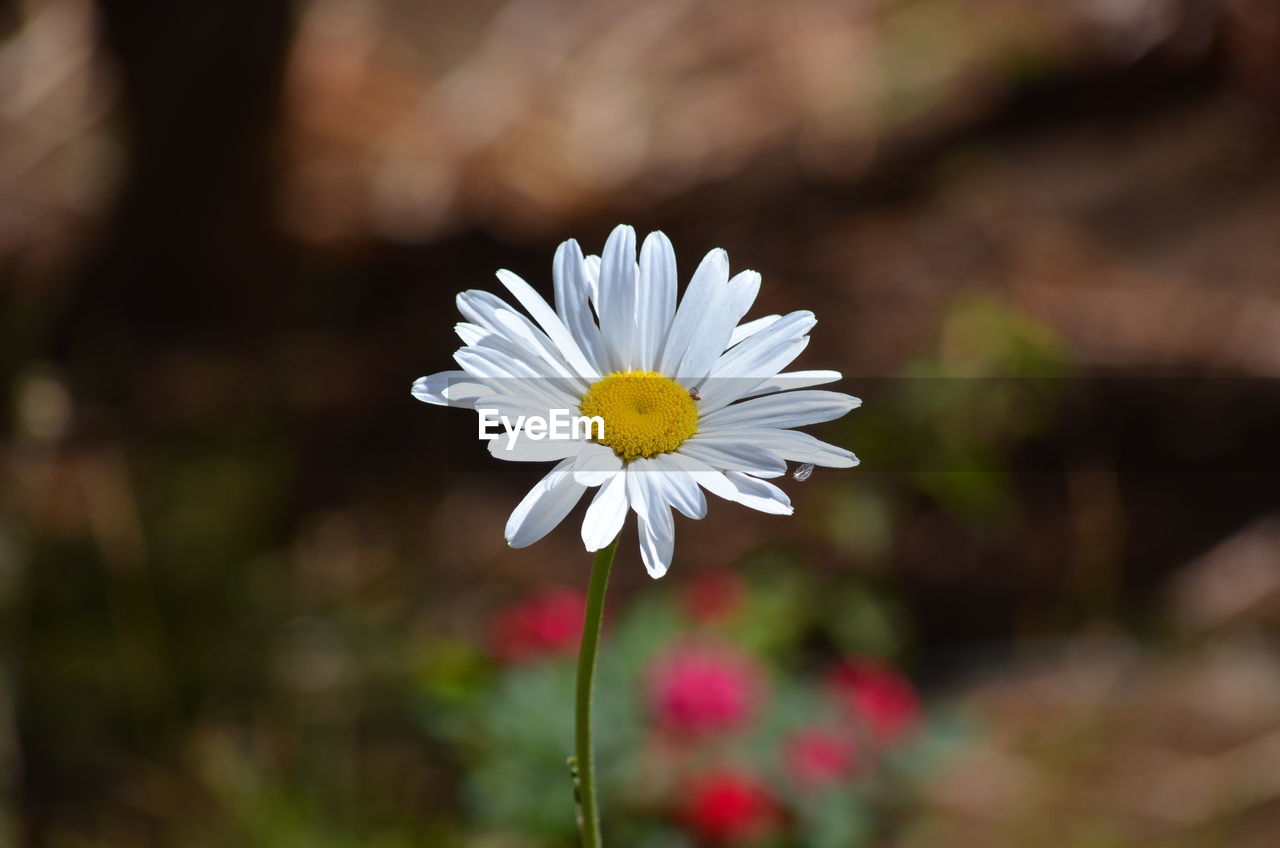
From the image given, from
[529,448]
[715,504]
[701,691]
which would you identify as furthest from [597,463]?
[715,504]

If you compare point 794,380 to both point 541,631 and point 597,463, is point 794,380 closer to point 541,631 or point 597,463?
point 597,463

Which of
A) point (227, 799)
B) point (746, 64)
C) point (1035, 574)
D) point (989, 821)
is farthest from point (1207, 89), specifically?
point (227, 799)

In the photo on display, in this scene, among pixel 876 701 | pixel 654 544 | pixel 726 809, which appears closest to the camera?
pixel 654 544

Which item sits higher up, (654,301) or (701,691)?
(654,301)

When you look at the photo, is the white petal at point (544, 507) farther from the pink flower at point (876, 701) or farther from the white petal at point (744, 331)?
the pink flower at point (876, 701)

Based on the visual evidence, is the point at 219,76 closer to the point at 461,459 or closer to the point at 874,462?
the point at 461,459

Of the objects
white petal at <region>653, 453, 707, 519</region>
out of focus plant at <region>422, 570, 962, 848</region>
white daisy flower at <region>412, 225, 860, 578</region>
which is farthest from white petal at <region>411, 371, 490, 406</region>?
out of focus plant at <region>422, 570, 962, 848</region>

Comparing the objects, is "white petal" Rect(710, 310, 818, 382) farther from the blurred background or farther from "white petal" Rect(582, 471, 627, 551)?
the blurred background
